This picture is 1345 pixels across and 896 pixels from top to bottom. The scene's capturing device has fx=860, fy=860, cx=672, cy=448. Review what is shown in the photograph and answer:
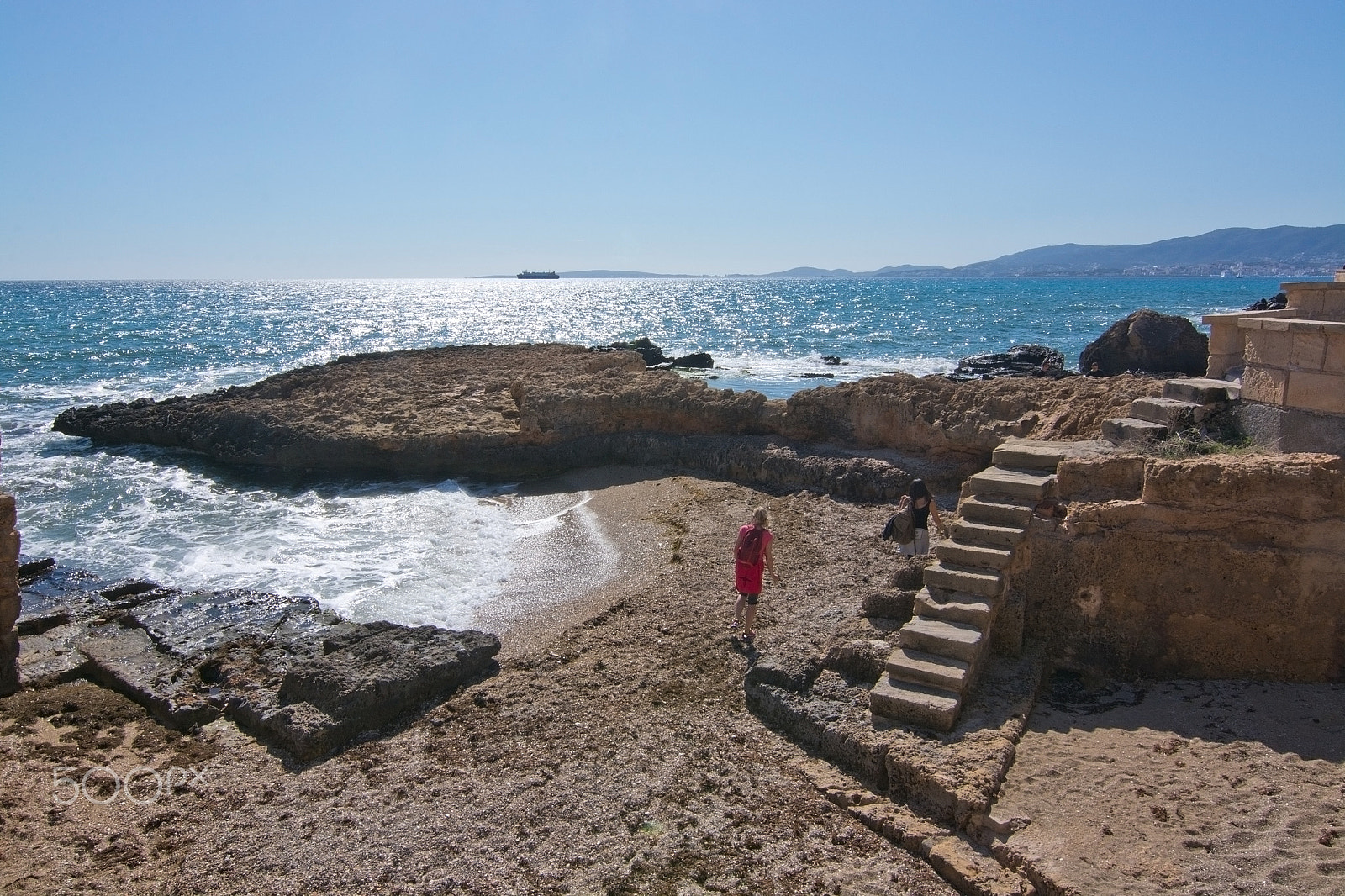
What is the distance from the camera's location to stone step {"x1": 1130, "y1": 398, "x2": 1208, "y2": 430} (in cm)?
841

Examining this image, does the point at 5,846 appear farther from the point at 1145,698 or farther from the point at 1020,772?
the point at 1145,698

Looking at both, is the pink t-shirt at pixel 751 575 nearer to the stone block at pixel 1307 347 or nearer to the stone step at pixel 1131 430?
the stone step at pixel 1131 430

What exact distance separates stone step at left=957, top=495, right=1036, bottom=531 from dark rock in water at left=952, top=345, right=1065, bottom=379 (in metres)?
24.9

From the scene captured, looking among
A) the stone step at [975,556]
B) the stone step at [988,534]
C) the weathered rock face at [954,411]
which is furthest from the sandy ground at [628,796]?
the weathered rock face at [954,411]

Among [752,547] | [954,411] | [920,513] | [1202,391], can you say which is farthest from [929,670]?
[954,411]

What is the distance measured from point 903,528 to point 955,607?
6.91ft

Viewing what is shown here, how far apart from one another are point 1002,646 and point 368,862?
5.27m

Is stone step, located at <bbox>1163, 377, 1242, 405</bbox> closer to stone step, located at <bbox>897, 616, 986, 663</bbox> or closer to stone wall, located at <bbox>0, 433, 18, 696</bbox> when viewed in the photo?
stone step, located at <bbox>897, 616, 986, 663</bbox>

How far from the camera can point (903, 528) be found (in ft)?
30.0

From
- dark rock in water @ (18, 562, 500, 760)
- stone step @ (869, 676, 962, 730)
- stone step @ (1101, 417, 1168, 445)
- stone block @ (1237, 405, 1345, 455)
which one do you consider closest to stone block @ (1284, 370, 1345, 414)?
stone block @ (1237, 405, 1345, 455)

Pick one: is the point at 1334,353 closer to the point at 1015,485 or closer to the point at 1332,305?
the point at 1332,305

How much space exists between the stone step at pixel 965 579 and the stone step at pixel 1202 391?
3.13 meters

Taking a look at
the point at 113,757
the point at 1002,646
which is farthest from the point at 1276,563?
the point at 113,757

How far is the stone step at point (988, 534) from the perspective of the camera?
24.9 feet
